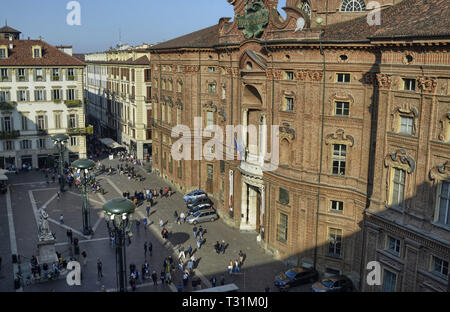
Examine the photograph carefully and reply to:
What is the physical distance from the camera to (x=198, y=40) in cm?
5931

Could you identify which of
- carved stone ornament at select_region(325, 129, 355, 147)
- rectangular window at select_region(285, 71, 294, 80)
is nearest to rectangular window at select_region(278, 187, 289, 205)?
carved stone ornament at select_region(325, 129, 355, 147)

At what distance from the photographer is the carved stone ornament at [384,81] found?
30.6m

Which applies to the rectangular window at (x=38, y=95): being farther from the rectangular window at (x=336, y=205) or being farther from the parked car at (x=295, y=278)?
the rectangular window at (x=336, y=205)

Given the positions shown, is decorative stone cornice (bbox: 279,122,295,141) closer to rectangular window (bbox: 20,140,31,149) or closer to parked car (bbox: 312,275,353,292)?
parked car (bbox: 312,275,353,292)

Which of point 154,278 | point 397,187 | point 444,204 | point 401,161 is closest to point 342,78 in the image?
point 401,161

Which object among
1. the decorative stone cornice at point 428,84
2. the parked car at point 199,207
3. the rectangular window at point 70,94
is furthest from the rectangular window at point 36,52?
the decorative stone cornice at point 428,84

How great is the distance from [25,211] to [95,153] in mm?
32693

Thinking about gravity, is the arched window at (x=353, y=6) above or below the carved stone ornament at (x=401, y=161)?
above

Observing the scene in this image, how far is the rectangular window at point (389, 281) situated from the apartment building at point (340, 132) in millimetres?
94

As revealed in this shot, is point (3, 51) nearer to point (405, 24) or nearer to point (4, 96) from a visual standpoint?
point (4, 96)

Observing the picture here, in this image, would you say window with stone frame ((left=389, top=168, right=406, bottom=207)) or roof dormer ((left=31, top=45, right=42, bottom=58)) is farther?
roof dormer ((left=31, top=45, right=42, bottom=58))

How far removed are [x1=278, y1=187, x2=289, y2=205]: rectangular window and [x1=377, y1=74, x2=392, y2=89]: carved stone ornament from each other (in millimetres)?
13537

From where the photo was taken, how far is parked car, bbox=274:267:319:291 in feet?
120

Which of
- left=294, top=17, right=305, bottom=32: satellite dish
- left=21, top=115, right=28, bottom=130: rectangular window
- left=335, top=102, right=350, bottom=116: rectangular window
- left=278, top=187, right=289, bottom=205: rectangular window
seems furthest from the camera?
left=21, top=115, right=28, bottom=130: rectangular window
